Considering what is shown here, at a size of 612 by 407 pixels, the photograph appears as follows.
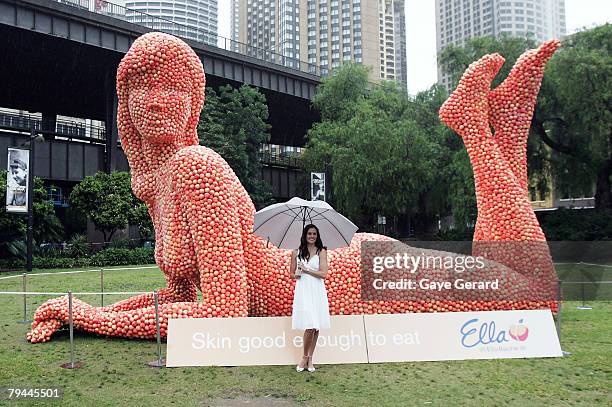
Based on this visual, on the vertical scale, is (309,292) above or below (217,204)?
below

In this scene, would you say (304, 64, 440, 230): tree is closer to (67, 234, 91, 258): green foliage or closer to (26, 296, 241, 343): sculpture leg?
(67, 234, 91, 258): green foliage

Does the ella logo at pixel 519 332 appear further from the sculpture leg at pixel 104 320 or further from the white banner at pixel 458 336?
the sculpture leg at pixel 104 320

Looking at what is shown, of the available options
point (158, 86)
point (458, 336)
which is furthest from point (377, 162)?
point (458, 336)

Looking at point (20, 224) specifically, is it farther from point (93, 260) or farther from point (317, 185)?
point (317, 185)

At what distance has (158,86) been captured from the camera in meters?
6.89

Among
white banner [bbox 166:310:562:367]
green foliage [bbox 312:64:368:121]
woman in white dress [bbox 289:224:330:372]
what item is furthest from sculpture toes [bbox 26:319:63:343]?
green foliage [bbox 312:64:368:121]

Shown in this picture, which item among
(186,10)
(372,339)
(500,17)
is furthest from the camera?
(186,10)

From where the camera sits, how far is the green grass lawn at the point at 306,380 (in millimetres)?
4871

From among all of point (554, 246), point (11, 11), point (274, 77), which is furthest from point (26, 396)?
point (274, 77)

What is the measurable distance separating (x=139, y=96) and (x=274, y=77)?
2699 centimetres

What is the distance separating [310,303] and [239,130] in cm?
2493

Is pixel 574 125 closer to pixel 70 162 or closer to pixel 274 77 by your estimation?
pixel 274 77

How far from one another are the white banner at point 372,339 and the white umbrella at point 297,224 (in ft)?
2.90

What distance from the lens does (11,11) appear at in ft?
72.7
